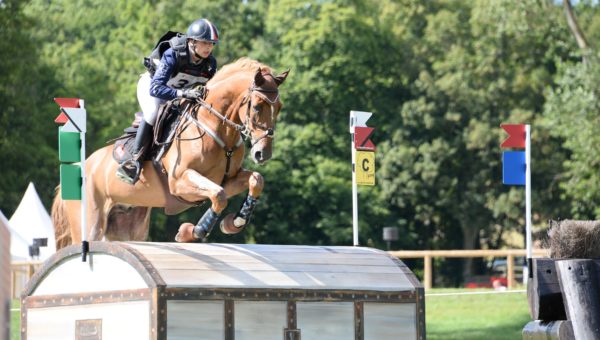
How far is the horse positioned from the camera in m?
8.86

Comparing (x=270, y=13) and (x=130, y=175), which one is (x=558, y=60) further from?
(x=130, y=175)

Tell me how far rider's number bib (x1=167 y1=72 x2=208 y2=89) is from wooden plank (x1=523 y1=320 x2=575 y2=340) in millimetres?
4529

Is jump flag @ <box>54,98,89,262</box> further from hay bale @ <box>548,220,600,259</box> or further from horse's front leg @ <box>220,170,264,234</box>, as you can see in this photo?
hay bale @ <box>548,220,600,259</box>

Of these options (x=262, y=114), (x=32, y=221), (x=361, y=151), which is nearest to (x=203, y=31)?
(x=262, y=114)

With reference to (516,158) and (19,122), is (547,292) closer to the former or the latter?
(516,158)

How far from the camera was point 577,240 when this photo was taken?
19.3ft

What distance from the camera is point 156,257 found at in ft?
25.3

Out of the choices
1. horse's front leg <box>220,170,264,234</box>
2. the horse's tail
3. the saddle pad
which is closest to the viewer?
horse's front leg <box>220,170,264,234</box>

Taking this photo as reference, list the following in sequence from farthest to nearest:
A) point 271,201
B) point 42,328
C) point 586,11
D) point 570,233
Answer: point 586,11 → point 271,201 → point 42,328 → point 570,233

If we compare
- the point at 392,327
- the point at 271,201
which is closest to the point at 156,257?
the point at 392,327

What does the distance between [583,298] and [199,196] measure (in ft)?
Result: 13.4

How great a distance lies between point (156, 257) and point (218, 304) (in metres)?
0.47

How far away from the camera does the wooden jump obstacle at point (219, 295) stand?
7.59 meters

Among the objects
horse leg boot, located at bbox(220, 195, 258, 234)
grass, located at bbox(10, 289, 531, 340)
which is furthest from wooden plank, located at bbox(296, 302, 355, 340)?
grass, located at bbox(10, 289, 531, 340)
